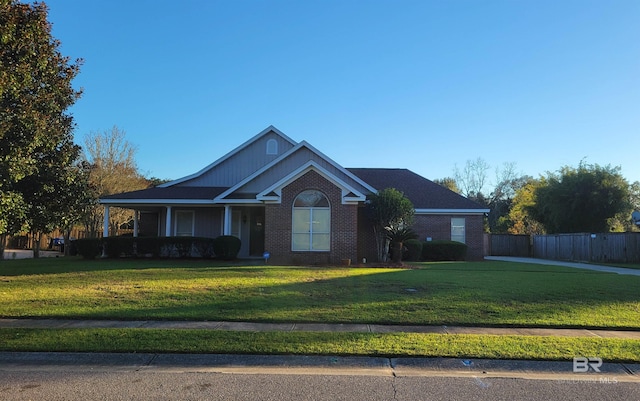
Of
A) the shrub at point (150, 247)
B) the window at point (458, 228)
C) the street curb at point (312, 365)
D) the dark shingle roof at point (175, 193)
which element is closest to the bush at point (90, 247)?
the shrub at point (150, 247)

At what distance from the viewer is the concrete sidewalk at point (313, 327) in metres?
7.96

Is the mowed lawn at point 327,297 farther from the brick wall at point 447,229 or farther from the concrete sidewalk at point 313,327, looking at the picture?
the brick wall at point 447,229

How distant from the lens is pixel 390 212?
66.3 ft

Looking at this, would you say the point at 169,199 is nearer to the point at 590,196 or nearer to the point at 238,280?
the point at 238,280

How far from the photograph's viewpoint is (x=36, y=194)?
1313cm

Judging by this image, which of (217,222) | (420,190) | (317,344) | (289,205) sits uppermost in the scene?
(420,190)

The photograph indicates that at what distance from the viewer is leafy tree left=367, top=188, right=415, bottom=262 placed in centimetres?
2016

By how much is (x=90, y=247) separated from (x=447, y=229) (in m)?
17.5

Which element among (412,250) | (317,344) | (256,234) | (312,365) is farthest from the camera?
(256,234)

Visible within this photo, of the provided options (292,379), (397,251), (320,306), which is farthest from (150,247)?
(292,379)

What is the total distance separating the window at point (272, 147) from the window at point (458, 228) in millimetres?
10312

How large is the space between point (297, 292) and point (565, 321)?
5.85 metres

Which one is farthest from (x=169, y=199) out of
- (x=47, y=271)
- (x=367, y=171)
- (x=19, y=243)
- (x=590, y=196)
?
(x=590, y=196)

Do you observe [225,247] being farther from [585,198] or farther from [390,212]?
[585,198]
